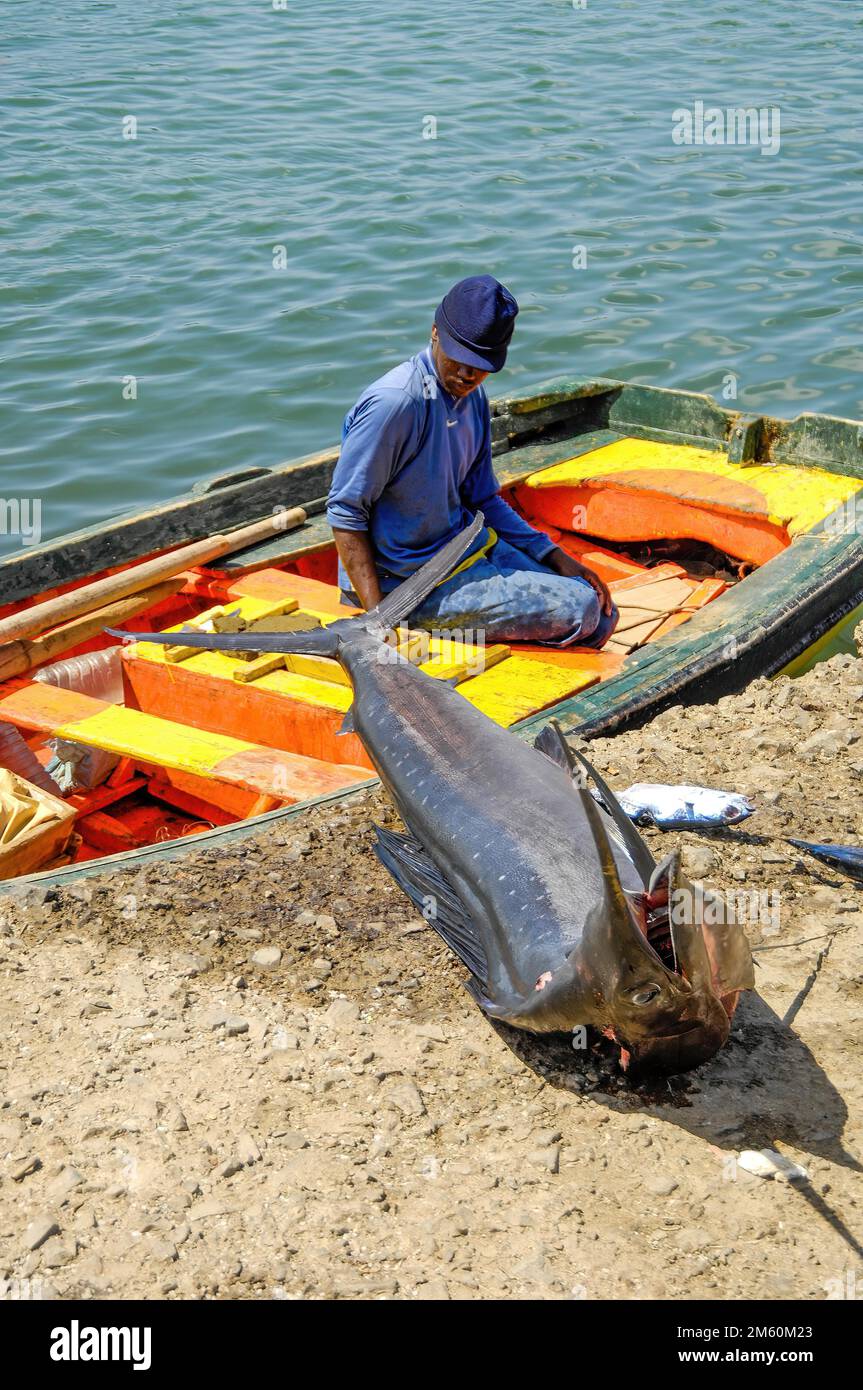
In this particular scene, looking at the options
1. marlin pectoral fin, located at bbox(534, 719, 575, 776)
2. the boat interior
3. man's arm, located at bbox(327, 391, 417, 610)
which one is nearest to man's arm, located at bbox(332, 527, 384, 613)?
man's arm, located at bbox(327, 391, 417, 610)

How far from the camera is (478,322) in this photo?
580 centimetres

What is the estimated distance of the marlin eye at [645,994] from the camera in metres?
3.59

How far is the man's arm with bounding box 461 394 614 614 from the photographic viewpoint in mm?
6762

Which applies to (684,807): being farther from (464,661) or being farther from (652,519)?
(652,519)

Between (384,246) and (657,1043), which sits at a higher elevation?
(384,246)

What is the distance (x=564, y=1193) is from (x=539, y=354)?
1031 centimetres

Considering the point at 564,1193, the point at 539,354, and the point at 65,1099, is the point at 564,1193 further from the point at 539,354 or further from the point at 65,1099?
the point at 539,354

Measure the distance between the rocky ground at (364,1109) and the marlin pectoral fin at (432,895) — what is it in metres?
0.15

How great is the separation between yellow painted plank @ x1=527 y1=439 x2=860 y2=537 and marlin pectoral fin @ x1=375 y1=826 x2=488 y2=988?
11.7ft

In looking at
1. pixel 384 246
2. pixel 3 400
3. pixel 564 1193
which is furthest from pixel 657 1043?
pixel 384 246

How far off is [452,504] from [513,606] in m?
0.55

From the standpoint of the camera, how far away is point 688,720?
19.9 ft

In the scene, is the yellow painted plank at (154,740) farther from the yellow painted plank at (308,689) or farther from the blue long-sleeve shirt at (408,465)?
the blue long-sleeve shirt at (408,465)

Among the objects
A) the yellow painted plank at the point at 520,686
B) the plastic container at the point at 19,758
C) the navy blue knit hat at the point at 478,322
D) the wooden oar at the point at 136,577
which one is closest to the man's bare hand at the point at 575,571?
the yellow painted plank at the point at 520,686
